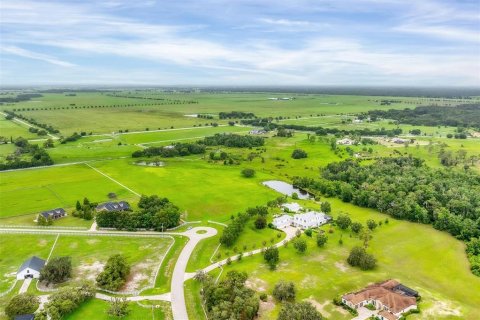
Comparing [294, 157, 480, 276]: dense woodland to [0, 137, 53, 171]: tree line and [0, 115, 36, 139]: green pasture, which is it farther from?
[0, 115, 36, 139]: green pasture

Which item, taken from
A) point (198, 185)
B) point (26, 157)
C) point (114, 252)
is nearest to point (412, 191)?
point (198, 185)

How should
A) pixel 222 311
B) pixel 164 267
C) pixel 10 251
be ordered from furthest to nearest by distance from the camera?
pixel 10 251
pixel 164 267
pixel 222 311

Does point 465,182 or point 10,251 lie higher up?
point 465,182

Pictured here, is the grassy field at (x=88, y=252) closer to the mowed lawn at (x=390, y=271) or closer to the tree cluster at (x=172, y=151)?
the mowed lawn at (x=390, y=271)

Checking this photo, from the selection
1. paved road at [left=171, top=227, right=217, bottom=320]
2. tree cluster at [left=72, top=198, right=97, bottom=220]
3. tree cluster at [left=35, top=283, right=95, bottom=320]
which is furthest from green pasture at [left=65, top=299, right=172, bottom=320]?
tree cluster at [left=72, top=198, right=97, bottom=220]

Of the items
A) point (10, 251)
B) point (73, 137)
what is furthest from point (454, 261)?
point (73, 137)

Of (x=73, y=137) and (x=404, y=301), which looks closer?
(x=404, y=301)

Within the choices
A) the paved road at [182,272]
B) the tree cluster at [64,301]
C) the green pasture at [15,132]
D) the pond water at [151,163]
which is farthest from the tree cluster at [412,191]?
the green pasture at [15,132]

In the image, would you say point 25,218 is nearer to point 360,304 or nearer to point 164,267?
point 164,267

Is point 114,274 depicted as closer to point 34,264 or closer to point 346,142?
point 34,264
